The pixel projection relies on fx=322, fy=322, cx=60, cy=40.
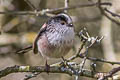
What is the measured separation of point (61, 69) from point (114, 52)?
239 centimetres

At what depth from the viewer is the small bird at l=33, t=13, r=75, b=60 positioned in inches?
156

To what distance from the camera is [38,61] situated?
6.61 metres

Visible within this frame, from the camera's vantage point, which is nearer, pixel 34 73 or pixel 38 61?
pixel 34 73

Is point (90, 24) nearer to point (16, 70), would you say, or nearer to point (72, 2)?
point (72, 2)

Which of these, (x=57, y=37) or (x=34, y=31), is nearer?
(x=57, y=37)

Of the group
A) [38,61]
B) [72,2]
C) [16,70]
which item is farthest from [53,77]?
[16,70]

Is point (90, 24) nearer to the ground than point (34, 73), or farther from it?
farther from it

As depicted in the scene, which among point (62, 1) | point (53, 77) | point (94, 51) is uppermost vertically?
point (62, 1)

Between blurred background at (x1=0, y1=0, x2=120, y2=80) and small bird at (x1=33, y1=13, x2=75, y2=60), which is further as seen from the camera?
blurred background at (x1=0, y1=0, x2=120, y2=80)

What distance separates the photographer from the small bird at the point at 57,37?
395cm

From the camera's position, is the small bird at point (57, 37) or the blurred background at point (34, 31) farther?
the blurred background at point (34, 31)

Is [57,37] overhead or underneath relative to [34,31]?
underneath

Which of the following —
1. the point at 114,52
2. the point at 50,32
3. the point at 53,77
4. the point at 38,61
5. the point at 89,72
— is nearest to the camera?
the point at 89,72

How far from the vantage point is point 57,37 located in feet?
13.1
